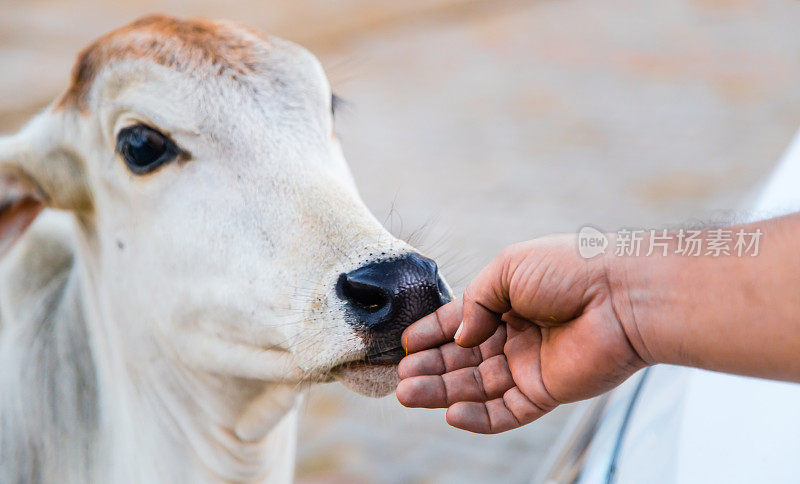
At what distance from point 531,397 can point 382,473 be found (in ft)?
8.65

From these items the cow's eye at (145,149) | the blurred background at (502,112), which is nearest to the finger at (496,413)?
the cow's eye at (145,149)

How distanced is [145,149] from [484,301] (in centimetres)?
101

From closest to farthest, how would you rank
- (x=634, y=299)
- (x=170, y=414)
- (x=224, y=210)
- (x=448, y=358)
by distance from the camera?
(x=634, y=299), (x=448, y=358), (x=224, y=210), (x=170, y=414)

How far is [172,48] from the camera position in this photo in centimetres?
234

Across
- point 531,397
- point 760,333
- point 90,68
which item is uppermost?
point 90,68

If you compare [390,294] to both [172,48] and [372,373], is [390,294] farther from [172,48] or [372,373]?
[172,48]

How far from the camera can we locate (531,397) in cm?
201

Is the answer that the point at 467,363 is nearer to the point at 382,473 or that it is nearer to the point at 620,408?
the point at 620,408

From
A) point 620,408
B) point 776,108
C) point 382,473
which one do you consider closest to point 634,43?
point 776,108

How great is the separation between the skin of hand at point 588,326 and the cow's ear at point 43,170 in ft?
3.90

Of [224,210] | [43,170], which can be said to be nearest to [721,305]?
Answer: [224,210]

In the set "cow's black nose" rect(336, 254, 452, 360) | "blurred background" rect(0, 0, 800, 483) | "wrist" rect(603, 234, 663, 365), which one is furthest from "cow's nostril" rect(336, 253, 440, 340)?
"blurred background" rect(0, 0, 800, 483)

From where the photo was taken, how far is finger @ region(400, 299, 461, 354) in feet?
6.43

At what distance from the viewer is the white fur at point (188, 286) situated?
6.95 ft
